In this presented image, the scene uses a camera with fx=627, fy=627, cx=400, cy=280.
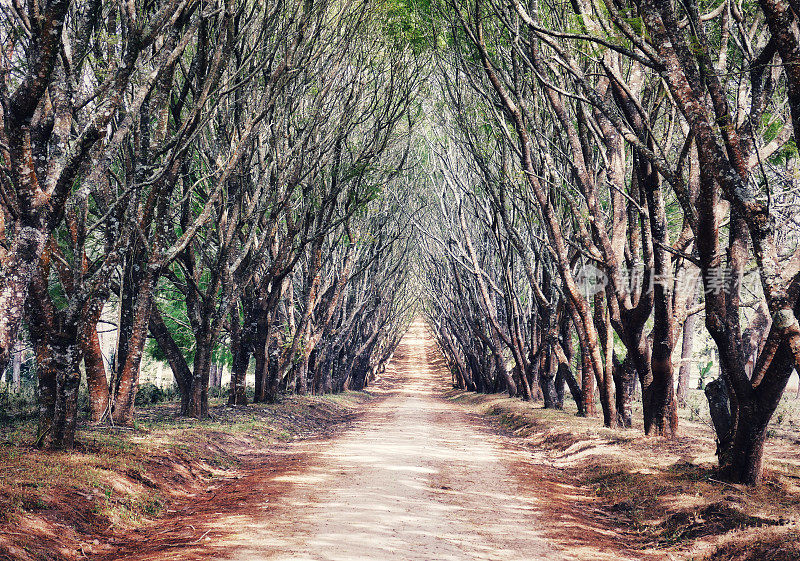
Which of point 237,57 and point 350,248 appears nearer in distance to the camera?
point 237,57

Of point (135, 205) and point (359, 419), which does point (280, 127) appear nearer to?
point (135, 205)

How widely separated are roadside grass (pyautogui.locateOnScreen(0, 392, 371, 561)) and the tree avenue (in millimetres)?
612

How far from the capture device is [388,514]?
→ 6.02 metres

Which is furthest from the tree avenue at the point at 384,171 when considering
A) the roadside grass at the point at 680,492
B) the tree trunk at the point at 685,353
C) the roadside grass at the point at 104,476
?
the roadside grass at the point at 104,476

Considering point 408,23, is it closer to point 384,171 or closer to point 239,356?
point 384,171

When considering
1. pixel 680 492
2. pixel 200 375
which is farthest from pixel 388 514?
pixel 200 375

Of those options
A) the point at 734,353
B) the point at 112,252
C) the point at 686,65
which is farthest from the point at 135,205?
the point at 734,353

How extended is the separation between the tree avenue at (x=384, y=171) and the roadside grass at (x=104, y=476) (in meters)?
0.61

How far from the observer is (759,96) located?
7.00 meters

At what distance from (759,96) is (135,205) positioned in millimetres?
7774

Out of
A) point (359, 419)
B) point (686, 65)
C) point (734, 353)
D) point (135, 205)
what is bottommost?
point (359, 419)

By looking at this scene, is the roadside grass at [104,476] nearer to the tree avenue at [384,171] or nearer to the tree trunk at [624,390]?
the tree avenue at [384,171]

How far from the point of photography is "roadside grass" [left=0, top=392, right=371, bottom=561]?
495 centimetres

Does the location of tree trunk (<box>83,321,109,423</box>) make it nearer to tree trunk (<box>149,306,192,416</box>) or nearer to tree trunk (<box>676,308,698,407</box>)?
tree trunk (<box>149,306,192,416</box>)
